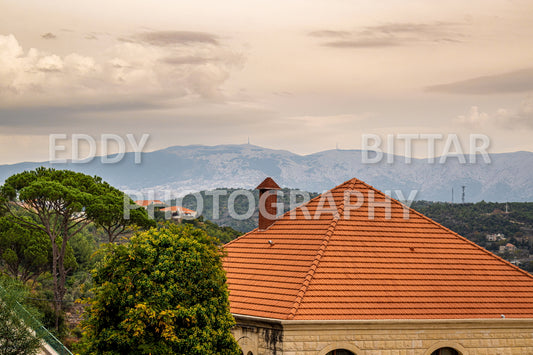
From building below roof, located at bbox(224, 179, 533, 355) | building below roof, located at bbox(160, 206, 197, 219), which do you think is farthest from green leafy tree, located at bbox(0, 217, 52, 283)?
building below roof, located at bbox(160, 206, 197, 219)

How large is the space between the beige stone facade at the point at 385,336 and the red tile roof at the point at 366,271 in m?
0.30

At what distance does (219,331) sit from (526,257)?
73.0 meters

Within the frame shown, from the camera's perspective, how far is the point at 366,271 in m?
22.0

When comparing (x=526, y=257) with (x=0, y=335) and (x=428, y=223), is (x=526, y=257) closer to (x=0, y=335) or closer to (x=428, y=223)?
(x=428, y=223)

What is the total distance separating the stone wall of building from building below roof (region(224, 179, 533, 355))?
0.03 meters

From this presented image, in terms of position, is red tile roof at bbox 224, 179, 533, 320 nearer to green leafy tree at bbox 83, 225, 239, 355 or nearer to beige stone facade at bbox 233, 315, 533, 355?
beige stone facade at bbox 233, 315, 533, 355

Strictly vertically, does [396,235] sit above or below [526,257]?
above

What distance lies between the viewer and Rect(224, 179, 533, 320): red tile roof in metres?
20.7

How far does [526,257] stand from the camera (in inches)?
3199

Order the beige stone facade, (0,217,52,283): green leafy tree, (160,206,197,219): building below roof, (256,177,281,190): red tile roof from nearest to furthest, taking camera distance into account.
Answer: the beige stone facade, (256,177,281,190): red tile roof, (0,217,52,283): green leafy tree, (160,206,197,219): building below roof

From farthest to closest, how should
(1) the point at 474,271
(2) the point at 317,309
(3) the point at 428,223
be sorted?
(3) the point at 428,223 → (1) the point at 474,271 → (2) the point at 317,309

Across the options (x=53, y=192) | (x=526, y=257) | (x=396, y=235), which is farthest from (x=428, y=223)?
(x=526, y=257)

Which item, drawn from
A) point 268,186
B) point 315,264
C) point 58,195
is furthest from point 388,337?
point 58,195

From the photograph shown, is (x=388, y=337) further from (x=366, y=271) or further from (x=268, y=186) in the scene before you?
(x=268, y=186)
